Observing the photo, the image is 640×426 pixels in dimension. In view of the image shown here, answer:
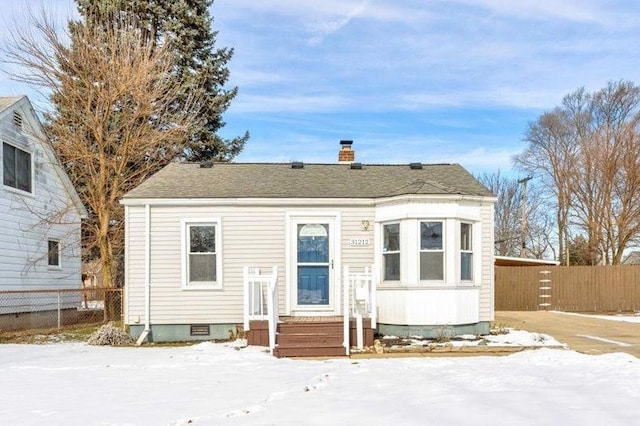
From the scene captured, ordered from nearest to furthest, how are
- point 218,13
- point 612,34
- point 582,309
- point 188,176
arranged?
point 188,176, point 612,34, point 582,309, point 218,13

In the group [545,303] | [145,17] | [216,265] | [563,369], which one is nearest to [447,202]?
[563,369]

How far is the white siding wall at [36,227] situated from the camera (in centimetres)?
1359

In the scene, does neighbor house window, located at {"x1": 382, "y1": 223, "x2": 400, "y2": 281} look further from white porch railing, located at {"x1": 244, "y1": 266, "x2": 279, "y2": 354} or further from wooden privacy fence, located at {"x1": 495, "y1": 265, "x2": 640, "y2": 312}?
wooden privacy fence, located at {"x1": 495, "y1": 265, "x2": 640, "y2": 312}

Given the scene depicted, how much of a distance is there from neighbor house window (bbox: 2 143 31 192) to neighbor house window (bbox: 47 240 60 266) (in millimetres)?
1942

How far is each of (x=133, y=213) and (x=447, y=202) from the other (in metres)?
6.27

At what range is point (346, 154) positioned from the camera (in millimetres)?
14031

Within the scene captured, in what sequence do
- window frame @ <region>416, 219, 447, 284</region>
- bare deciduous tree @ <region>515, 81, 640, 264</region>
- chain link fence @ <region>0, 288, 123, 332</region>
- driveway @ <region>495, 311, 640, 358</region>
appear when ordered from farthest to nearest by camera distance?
1. bare deciduous tree @ <region>515, 81, 640, 264</region>
2. chain link fence @ <region>0, 288, 123, 332</region>
3. window frame @ <region>416, 219, 447, 284</region>
4. driveway @ <region>495, 311, 640, 358</region>

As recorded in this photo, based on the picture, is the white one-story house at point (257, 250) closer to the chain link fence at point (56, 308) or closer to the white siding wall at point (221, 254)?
the white siding wall at point (221, 254)

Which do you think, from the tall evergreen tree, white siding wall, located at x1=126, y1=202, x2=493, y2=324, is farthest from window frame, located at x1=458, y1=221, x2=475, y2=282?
the tall evergreen tree

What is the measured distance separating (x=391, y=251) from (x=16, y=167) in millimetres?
10299

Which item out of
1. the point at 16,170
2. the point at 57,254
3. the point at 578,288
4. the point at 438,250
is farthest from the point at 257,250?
the point at 578,288

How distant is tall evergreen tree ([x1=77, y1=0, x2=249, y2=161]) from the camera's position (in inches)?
888

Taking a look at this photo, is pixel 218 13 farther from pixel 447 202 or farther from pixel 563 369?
pixel 563 369

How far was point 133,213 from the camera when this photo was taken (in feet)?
35.9
